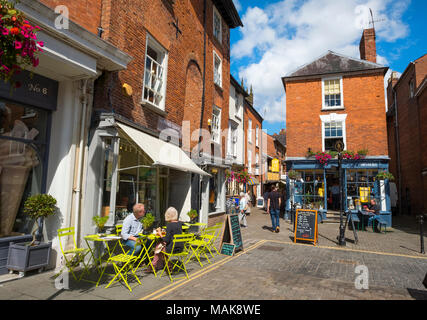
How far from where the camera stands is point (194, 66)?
38.9 feet

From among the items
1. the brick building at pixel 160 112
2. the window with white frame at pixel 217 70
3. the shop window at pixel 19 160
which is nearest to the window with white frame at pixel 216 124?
the brick building at pixel 160 112

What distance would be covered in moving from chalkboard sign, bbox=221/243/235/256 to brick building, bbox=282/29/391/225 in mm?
10039

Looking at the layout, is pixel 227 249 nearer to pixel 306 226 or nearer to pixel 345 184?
pixel 306 226

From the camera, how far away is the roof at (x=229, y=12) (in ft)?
47.3

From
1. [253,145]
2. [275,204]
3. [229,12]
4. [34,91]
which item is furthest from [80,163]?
[253,145]

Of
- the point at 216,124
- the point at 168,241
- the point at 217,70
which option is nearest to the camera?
the point at 168,241

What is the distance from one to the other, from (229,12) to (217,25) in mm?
1097

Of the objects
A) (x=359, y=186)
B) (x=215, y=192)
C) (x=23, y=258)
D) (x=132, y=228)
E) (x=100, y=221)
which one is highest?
(x=359, y=186)

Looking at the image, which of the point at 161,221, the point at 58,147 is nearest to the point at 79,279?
the point at 58,147

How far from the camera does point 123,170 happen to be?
761cm

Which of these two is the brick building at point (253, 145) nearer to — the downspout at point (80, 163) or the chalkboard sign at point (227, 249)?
the chalkboard sign at point (227, 249)

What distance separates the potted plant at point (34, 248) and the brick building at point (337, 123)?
46.2 ft

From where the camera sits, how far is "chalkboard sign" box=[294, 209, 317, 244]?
31.3 feet
